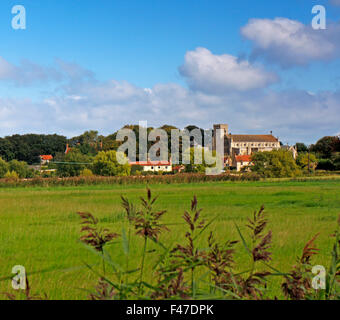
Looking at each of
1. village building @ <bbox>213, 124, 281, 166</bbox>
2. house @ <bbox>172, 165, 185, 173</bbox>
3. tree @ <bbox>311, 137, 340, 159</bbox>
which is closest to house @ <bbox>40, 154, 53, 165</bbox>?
house @ <bbox>172, 165, 185, 173</bbox>

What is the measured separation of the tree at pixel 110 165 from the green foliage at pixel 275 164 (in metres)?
20.4

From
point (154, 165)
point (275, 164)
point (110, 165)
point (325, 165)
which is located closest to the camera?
point (275, 164)

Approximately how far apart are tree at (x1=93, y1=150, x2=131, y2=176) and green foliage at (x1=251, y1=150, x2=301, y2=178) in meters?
20.4

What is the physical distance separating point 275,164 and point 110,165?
25267 mm

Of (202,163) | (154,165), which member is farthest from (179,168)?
(202,163)

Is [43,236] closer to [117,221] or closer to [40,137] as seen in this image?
[117,221]

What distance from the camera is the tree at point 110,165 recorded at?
74.6 meters

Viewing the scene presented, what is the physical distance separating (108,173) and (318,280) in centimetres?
7353

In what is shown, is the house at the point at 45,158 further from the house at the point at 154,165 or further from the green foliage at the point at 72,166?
the house at the point at 154,165

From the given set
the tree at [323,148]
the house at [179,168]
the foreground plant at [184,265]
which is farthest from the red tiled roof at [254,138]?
the foreground plant at [184,265]

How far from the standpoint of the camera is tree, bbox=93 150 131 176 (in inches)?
2938

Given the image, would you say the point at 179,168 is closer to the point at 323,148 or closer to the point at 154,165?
the point at 154,165

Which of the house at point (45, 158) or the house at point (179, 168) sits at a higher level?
the house at point (45, 158)

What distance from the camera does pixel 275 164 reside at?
6712 cm
